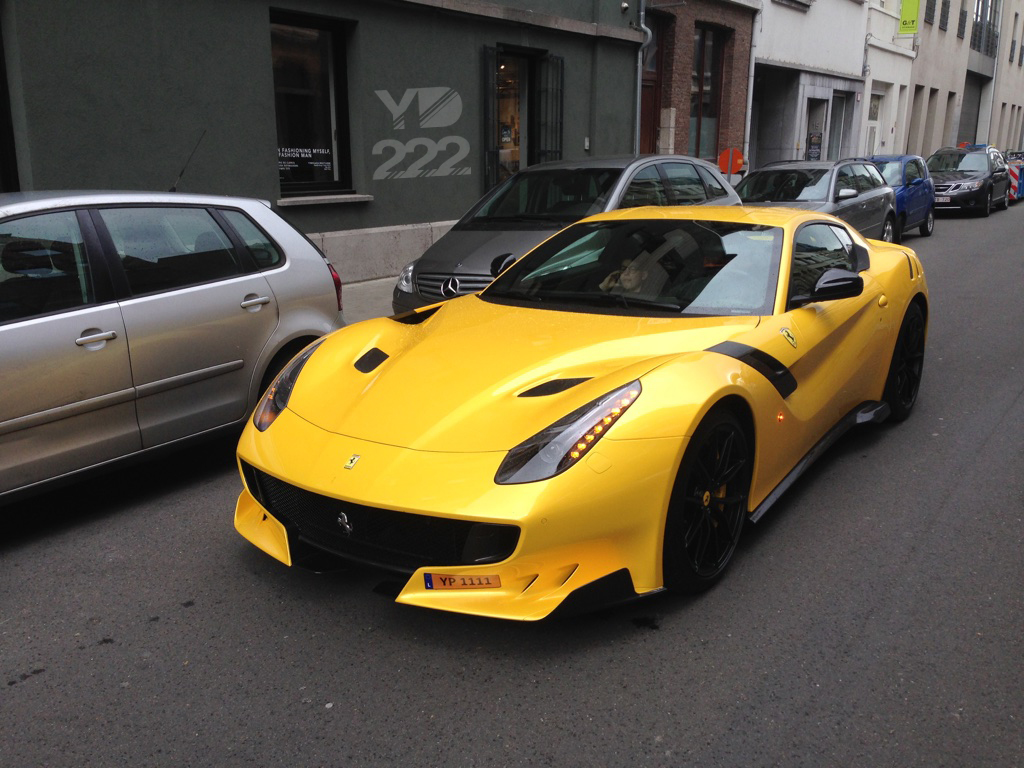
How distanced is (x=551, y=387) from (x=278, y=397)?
4.00 feet

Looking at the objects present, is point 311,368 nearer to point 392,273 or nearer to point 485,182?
point 392,273

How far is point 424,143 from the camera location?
12.5 m

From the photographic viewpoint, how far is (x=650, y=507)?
3.07 m

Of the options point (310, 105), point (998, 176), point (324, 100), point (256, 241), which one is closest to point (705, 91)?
point (998, 176)

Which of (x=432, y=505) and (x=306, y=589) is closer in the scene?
(x=432, y=505)

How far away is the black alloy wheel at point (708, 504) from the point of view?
10.5 ft

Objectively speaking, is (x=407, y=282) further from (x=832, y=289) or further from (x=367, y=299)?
(x=832, y=289)

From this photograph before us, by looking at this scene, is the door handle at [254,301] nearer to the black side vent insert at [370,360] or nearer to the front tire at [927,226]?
the black side vent insert at [370,360]

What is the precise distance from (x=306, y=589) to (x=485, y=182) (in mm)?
10877

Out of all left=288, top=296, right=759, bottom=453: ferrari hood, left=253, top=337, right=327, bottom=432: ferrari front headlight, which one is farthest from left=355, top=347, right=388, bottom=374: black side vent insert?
left=253, top=337, right=327, bottom=432: ferrari front headlight

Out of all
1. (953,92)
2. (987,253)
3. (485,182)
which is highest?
(953,92)

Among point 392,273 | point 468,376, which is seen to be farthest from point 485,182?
point 468,376

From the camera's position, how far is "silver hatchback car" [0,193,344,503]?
4.02m

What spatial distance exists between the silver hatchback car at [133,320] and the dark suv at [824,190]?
8.50m
